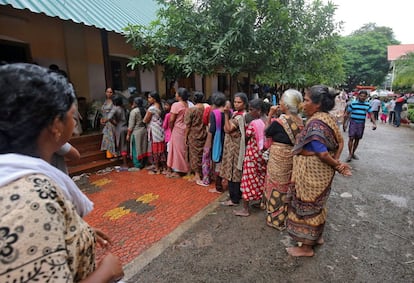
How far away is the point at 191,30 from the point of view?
495cm

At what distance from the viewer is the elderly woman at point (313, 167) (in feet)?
7.72

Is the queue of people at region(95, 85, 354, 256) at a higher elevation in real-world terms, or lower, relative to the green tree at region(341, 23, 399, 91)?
lower

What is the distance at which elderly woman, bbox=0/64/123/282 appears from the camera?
63 cm

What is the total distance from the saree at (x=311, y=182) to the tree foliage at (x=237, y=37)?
2.55 metres

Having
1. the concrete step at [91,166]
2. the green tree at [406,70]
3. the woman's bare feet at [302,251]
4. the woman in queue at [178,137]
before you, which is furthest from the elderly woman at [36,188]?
the green tree at [406,70]

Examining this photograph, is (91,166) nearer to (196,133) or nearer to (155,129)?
(155,129)

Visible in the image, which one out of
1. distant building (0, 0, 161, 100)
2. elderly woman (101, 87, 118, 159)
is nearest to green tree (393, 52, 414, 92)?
distant building (0, 0, 161, 100)

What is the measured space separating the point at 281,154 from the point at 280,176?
27cm

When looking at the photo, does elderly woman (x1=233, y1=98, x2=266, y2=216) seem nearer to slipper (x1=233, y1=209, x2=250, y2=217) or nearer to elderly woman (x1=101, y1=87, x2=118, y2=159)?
slipper (x1=233, y1=209, x2=250, y2=217)

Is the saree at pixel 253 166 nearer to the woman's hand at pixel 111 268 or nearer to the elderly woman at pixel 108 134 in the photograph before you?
the woman's hand at pixel 111 268

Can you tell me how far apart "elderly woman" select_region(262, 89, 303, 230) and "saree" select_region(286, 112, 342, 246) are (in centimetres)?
24

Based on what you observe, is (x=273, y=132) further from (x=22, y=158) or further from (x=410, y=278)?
(x=22, y=158)

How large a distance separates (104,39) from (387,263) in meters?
6.45

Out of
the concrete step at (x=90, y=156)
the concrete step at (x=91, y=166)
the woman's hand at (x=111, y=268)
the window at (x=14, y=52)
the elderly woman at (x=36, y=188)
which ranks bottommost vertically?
the concrete step at (x=91, y=166)
